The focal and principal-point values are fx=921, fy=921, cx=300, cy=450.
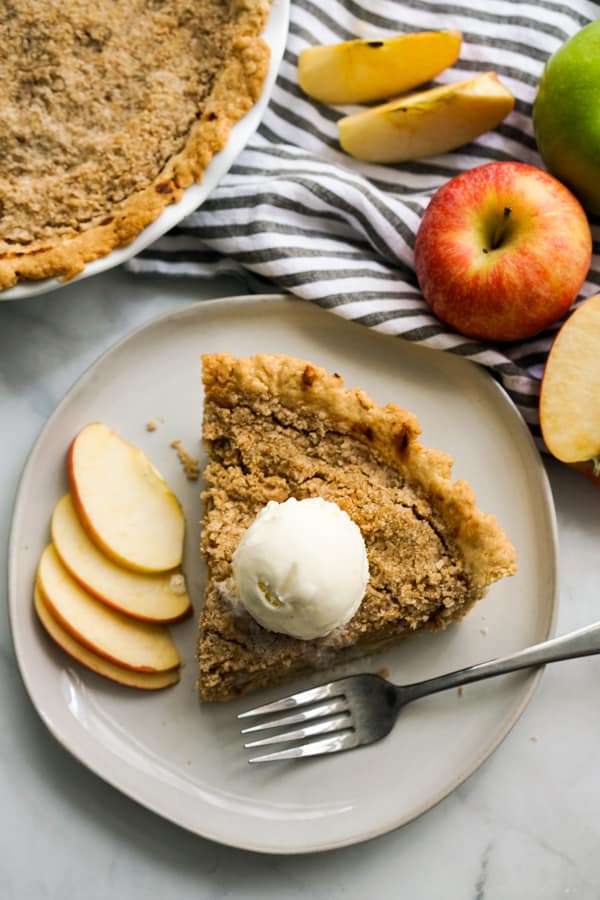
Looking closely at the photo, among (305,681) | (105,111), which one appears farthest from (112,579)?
(105,111)

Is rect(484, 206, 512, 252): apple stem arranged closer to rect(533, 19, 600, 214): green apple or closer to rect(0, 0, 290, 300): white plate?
rect(533, 19, 600, 214): green apple

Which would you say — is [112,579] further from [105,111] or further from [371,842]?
[105,111]

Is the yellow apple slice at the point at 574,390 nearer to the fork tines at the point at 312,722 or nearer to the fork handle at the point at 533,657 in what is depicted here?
the fork handle at the point at 533,657

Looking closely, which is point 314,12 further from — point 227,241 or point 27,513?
point 27,513

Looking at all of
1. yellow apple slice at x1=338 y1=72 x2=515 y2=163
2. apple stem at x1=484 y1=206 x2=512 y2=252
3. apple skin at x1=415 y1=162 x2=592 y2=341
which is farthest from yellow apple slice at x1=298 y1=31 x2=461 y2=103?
apple stem at x1=484 y1=206 x2=512 y2=252

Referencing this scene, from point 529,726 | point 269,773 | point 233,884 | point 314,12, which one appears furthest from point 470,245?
point 233,884

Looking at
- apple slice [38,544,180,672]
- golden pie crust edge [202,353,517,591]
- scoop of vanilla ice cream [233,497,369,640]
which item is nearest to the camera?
scoop of vanilla ice cream [233,497,369,640]

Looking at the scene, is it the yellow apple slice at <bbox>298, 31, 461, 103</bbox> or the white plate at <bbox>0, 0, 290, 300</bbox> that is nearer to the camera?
the white plate at <bbox>0, 0, 290, 300</bbox>

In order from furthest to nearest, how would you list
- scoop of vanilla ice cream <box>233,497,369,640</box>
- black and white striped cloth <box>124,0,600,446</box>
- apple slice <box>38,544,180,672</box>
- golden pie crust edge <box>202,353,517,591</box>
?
black and white striped cloth <box>124,0,600,446</box> < apple slice <box>38,544,180,672</box> < golden pie crust edge <box>202,353,517,591</box> < scoop of vanilla ice cream <box>233,497,369,640</box>
